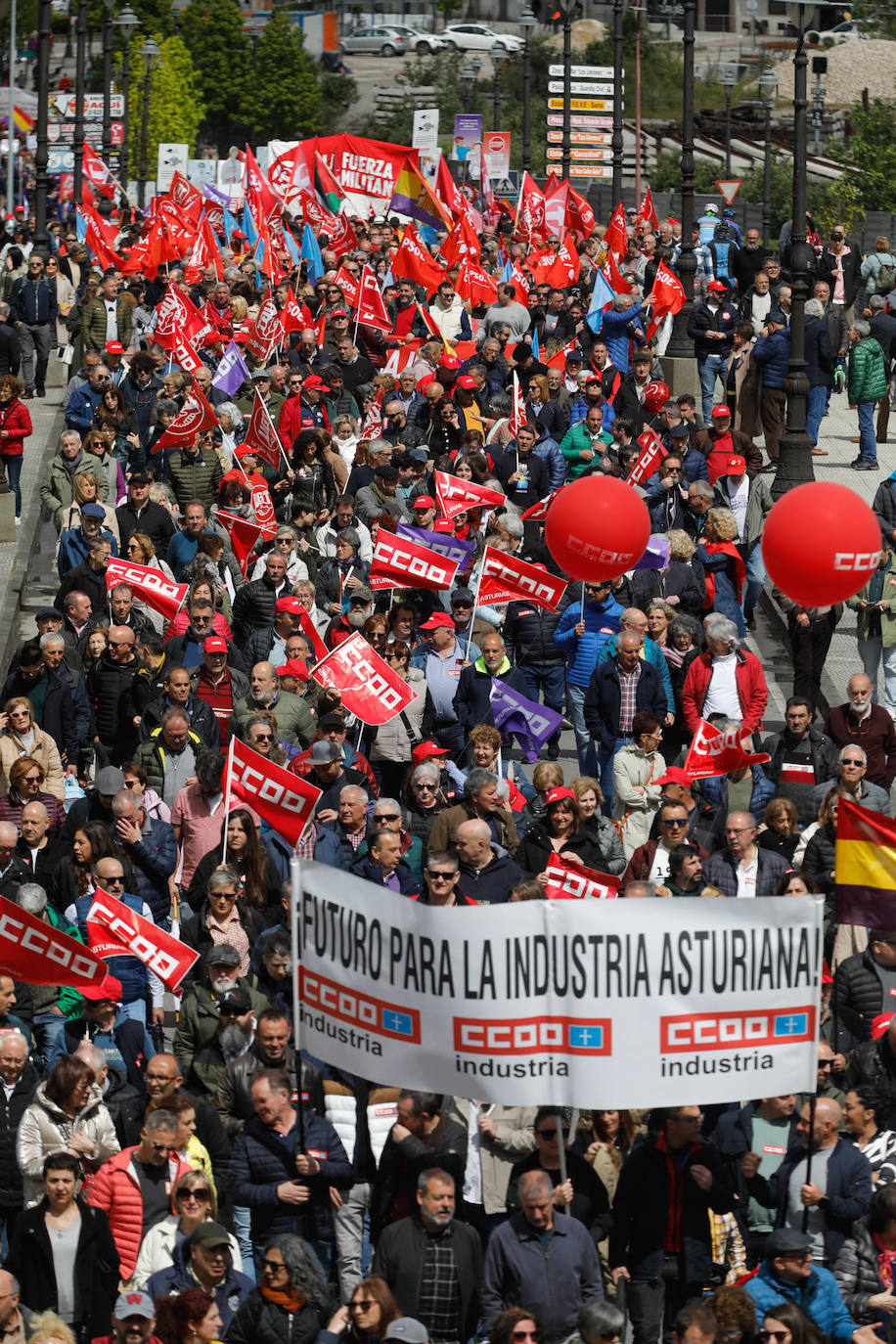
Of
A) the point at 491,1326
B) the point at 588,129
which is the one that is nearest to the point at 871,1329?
the point at 491,1326

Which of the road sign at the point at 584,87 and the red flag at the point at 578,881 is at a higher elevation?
the road sign at the point at 584,87

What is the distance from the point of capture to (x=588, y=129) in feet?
159

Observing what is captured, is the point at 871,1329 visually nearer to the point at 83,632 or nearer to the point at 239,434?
the point at 83,632

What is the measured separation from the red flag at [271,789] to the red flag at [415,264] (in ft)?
51.0

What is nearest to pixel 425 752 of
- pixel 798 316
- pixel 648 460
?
pixel 648 460

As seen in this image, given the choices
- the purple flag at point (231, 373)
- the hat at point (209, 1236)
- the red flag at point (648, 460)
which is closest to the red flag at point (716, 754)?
the red flag at point (648, 460)

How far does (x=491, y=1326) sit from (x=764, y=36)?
349 ft

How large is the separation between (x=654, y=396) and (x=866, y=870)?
13.3 metres

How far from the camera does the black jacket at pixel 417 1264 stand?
9.11m

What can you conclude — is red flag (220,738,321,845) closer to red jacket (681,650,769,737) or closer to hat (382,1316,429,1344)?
red jacket (681,650,769,737)

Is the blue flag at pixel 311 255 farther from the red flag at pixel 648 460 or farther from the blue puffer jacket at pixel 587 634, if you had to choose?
the blue puffer jacket at pixel 587 634

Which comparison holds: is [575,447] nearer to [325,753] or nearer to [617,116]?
[325,753]

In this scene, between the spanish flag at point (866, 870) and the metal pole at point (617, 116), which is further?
the metal pole at point (617, 116)

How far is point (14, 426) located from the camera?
22.0 metres
